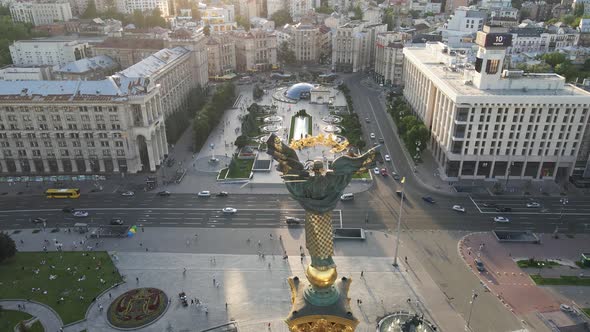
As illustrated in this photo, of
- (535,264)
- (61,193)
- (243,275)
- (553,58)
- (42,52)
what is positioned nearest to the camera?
(243,275)

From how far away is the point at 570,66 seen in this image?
17462 cm

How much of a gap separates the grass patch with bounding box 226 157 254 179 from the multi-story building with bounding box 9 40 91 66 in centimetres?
11053

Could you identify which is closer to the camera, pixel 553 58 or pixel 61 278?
pixel 61 278

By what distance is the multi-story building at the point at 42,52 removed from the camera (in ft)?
596

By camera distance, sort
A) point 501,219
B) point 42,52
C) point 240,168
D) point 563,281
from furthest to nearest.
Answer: point 42,52
point 240,168
point 501,219
point 563,281

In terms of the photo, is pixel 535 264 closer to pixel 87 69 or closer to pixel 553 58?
pixel 553 58

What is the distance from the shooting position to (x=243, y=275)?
246ft

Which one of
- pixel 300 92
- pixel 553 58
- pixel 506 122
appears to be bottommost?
pixel 300 92

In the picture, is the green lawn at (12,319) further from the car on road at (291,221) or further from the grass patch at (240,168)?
the grass patch at (240,168)

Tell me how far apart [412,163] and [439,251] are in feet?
133

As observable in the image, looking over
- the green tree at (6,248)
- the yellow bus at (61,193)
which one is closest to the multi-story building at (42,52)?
the yellow bus at (61,193)

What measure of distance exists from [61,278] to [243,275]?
30.3m

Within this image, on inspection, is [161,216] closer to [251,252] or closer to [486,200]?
[251,252]

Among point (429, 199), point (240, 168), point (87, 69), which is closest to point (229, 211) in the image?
point (240, 168)
